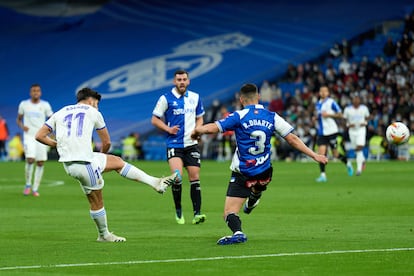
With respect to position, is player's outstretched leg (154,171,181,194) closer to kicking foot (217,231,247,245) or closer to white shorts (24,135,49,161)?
kicking foot (217,231,247,245)

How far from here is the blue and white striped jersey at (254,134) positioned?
505 inches

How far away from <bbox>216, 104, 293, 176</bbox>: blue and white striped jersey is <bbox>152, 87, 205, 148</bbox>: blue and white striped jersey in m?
3.74

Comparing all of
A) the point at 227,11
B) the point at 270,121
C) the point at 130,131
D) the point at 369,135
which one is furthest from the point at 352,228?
the point at 227,11

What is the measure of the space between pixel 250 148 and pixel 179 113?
3.91 metres

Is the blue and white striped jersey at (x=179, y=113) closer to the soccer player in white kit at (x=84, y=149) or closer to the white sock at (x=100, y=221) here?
the soccer player in white kit at (x=84, y=149)

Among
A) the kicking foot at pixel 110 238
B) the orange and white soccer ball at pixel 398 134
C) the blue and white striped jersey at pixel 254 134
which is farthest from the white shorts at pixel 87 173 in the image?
the orange and white soccer ball at pixel 398 134

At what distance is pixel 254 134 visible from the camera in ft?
42.2

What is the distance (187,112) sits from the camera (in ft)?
54.7

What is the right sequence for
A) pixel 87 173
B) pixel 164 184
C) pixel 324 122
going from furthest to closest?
pixel 324 122
pixel 164 184
pixel 87 173

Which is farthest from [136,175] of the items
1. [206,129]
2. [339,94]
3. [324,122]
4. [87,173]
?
[339,94]

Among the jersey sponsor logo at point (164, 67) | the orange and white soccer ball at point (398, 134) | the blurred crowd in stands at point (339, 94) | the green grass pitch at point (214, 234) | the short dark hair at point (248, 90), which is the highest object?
the jersey sponsor logo at point (164, 67)

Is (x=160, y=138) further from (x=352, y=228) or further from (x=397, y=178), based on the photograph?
(x=352, y=228)

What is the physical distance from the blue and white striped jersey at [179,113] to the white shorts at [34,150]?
726 cm

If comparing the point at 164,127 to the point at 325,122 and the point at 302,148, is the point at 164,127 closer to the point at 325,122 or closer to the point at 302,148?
the point at 302,148
